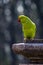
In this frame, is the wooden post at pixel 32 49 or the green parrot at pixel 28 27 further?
the green parrot at pixel 28 27

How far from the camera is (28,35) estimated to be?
365cm

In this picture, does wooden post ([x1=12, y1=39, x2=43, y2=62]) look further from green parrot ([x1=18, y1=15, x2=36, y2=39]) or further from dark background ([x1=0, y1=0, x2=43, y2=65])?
dark background ([x1=0, y1=0, x2=43, y2=65])

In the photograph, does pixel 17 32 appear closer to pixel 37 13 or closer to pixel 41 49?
pixel 37 13

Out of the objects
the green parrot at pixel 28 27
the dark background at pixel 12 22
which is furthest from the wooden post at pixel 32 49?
the dark background at pixel 12 22

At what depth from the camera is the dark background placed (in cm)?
1228

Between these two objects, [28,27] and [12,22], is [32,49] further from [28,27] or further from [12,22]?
[12,22]

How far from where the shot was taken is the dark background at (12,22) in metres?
12.3

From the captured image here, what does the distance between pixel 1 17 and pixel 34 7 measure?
1123 mm

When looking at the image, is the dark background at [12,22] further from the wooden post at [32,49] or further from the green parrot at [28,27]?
the wooden post at [32,49]

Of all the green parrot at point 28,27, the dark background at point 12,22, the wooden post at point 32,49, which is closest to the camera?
the wooden post at point 32,49

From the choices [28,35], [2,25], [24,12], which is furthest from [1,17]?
[28,35]

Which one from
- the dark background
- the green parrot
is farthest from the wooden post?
the dark background

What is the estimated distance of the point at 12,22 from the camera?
13.0 meters

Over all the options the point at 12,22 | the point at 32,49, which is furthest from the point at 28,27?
the point at 12,22
